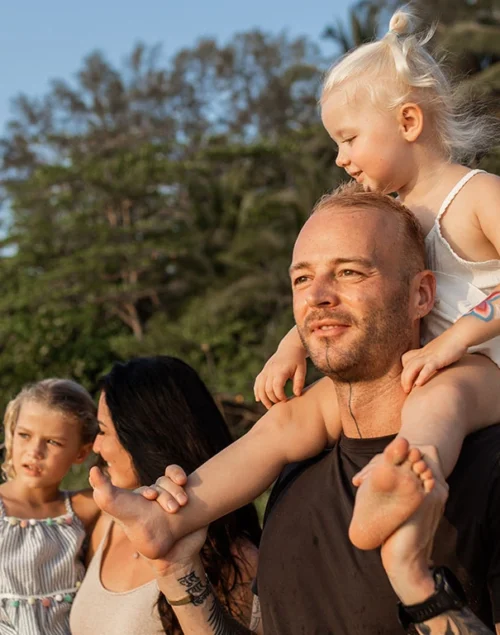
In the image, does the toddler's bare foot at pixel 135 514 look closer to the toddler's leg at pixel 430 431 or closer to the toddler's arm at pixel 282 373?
the toddler's arm at pixel 282 373

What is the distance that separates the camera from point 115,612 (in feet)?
10.9

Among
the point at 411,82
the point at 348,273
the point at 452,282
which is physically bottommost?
the point at 452,282

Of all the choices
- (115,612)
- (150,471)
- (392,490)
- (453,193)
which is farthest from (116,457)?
(392,490)

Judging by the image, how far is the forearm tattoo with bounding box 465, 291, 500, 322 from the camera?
2.42 metres

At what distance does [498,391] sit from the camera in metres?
2.46

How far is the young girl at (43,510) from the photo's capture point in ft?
12.4

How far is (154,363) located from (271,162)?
17.4 meters

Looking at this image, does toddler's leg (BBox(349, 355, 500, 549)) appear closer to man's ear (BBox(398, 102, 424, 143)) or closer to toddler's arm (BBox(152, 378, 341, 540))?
toddler's arm (BBox(152, 378, 341, 540))

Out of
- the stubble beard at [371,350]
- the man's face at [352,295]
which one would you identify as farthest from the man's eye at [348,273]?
the stubble beard at [371,350]

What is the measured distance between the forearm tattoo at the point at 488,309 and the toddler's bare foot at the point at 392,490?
Result: 549mm

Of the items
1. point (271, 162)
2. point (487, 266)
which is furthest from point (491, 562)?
point (271, 162)

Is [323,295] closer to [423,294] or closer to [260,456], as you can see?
[423,294]

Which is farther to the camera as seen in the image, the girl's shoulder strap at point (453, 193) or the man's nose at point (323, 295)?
the girl's shoulder strap at point (453, 193)

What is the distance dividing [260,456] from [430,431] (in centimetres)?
63
